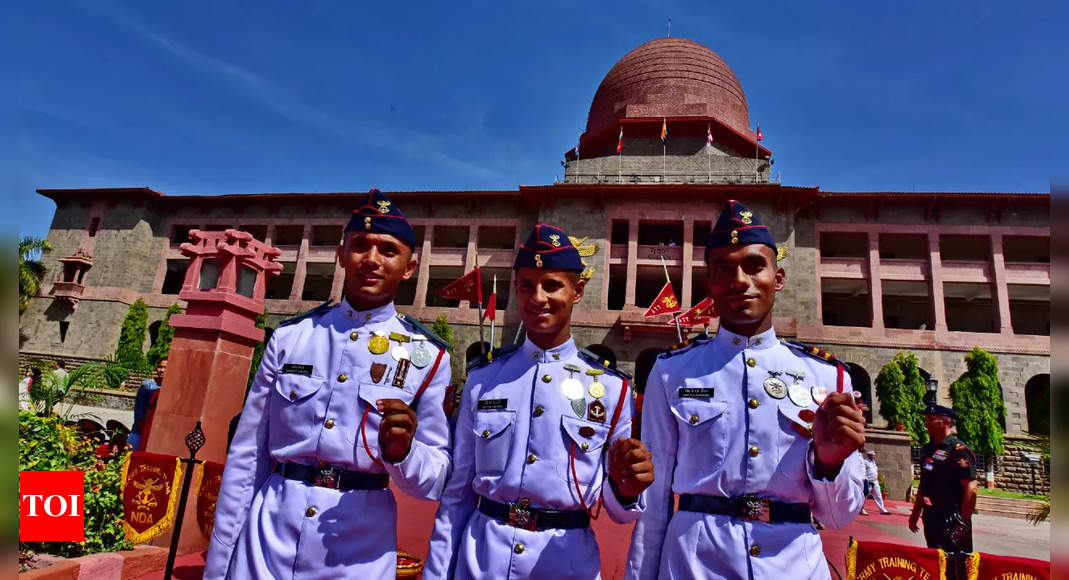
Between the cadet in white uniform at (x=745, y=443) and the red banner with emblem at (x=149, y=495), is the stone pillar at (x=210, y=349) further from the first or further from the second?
the cadet in white uniform at (x=745, y=443)

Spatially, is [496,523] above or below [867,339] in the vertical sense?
below

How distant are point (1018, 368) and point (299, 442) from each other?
26.3m

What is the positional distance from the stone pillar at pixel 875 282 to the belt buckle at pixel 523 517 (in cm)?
2331

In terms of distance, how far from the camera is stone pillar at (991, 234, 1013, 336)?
2064 centimetres

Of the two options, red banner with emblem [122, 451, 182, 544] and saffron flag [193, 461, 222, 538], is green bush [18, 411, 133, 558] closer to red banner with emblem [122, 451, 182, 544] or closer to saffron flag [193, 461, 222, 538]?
red banner with emblem [122, 451, 182, 544]

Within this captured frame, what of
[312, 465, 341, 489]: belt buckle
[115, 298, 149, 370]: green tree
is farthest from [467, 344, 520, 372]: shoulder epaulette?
[115, 298, 149, 370]: green tree

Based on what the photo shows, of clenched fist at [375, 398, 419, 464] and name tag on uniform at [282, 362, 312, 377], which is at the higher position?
name tag on uniform at [282, 362, 312, 377]

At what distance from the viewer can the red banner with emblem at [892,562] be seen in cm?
366

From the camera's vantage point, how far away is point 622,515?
81.6 inches

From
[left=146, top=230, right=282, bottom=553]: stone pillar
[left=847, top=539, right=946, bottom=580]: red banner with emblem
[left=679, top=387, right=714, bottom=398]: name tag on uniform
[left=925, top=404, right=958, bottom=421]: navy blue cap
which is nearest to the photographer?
[left=679, top=387, right=714, bottom=398]: name tag on uniform

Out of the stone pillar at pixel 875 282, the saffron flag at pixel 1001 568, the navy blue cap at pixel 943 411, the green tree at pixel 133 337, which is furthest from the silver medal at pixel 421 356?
the green tree at pixel 133 337

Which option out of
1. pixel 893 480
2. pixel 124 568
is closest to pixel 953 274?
pixel 893 480

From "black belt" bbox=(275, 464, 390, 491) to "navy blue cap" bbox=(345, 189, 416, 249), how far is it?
1.05m

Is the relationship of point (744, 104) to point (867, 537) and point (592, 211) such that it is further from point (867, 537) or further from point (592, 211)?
point (867, 537)
